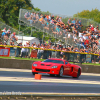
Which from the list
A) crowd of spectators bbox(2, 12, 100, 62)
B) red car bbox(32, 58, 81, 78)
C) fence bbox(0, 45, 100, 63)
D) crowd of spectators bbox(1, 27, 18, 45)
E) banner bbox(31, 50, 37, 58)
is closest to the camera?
red car bbox(32, 58, 81, 78)

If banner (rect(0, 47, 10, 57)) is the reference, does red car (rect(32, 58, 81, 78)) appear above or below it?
below

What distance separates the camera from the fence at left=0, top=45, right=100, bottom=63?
26.5 meters

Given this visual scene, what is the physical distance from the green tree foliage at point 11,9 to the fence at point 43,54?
34.5 m

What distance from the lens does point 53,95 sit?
647 centimetres

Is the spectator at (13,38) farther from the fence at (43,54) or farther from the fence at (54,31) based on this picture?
the fence at (54,31)

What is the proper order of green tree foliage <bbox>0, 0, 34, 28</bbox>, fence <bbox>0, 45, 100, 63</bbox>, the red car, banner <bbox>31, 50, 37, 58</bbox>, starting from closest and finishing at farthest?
the red car
fence <bbox>0, 45, 100, 63</bbox>
banner <bbox>31, 50, 37, 58</bbox>
green tree foliage <bbox>0, 0, 34, 28</bbox>

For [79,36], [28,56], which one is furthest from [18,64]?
[79,36]

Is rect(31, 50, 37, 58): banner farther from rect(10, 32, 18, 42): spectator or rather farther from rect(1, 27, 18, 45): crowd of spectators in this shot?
rect(10, 32, 18, 42): spectator

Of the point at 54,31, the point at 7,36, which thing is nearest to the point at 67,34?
the point at 54,31

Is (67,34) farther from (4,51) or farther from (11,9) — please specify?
(11,9)

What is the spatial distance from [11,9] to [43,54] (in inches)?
1413

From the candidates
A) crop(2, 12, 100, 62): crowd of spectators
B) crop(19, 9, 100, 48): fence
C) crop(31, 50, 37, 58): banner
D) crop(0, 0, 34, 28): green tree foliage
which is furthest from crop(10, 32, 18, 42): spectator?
crop(0, 0, 34, 28): green tree foliage

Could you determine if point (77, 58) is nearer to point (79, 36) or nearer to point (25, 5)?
point (79, 36)

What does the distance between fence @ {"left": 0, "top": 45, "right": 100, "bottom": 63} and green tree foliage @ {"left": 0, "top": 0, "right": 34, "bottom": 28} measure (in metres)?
34.5
